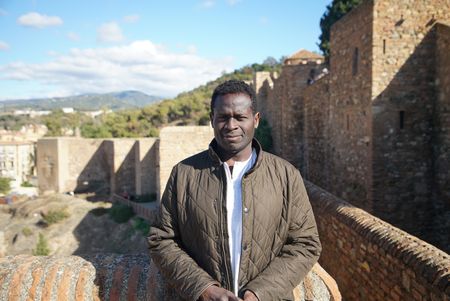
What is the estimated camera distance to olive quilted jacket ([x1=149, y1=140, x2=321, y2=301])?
7.64 ft

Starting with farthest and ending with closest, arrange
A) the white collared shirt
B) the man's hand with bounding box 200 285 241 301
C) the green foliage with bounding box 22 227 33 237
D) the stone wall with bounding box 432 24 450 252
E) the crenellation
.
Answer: the green foliage with bounding box 22 227 33 237 < the crenellation < the stone wall with bounding box 432 24 450 252 < the white collared shirt < the man's hand with bounding box 200 285 241 301

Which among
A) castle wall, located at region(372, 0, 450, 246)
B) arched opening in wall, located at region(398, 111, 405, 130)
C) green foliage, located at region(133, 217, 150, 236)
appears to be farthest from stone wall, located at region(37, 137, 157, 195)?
arched opening in wall, located at region(398, 111, 405, 130)

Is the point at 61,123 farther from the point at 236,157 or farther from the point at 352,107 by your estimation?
the point at 236,157

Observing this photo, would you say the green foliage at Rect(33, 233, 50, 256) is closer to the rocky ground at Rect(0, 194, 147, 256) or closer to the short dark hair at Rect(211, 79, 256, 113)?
the rocky ground at Rect(0, 194, 147, 256)

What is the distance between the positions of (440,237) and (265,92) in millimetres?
14155

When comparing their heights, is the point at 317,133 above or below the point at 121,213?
above

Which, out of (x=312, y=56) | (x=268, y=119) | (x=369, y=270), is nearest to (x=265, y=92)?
(x=268, y=119)

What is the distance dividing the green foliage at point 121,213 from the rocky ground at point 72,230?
0.71ft

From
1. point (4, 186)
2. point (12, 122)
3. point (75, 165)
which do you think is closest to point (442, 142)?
point (75, 165)

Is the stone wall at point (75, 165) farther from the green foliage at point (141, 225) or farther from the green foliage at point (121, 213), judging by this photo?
the green foliage at point (141, 225)

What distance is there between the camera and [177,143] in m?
15.8

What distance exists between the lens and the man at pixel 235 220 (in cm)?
233

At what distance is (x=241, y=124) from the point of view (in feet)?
8.14

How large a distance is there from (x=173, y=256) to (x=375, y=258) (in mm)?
3168
